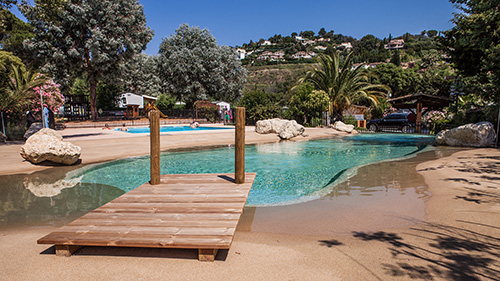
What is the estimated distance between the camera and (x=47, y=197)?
21.8ft

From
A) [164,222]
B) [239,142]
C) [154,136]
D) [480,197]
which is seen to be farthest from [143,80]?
[480,197]

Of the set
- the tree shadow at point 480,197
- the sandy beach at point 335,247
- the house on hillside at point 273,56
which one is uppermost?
the house on hillside at point 273,56

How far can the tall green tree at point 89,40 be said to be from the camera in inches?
1070

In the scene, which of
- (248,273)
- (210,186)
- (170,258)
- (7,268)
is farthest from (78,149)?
(248,273)

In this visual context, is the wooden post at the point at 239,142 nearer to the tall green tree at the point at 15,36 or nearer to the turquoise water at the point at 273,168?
the turquoise water at the point at 273,168

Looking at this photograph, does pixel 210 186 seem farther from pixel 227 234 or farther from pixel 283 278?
→ pixel 283 278

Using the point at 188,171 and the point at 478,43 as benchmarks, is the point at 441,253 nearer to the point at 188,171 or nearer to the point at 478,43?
the point at 188,171

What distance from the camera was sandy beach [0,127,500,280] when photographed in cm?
316

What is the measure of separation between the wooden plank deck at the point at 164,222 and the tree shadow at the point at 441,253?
196 cm

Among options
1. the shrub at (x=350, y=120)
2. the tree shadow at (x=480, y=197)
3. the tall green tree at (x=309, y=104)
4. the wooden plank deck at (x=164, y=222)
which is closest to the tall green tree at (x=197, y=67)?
the tall green tree at (x=309, y=104)

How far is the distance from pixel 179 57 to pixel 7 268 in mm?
36251

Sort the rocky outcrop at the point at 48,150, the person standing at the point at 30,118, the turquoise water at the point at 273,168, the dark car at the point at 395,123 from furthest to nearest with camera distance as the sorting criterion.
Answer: the dark car at the point at 395,123, the person standing at the point at 30,118, the rocky outcrop at the point at 48,150, the turquoise water at the point at 273,168

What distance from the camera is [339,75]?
25.2 metres

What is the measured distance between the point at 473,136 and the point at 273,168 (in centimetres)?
959
